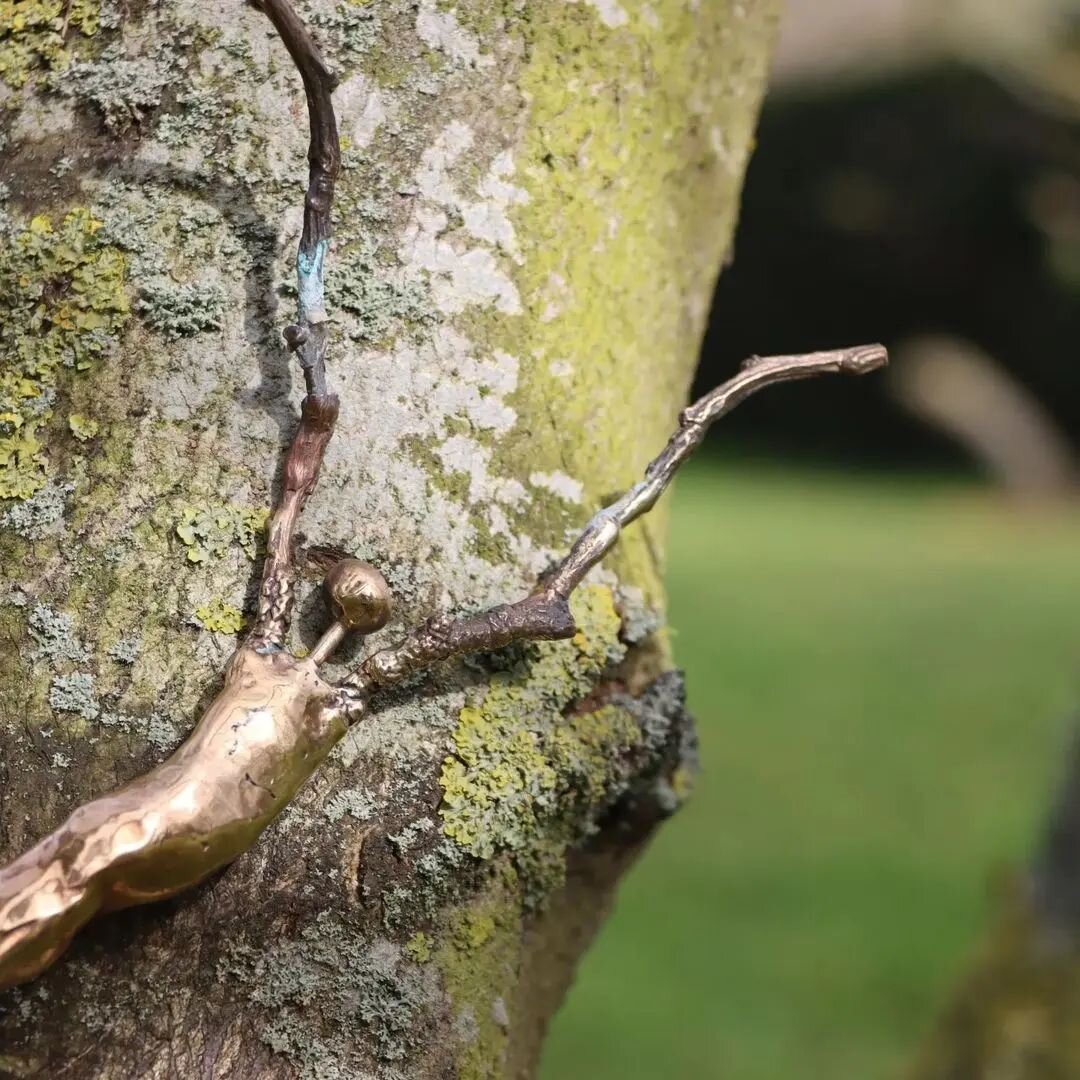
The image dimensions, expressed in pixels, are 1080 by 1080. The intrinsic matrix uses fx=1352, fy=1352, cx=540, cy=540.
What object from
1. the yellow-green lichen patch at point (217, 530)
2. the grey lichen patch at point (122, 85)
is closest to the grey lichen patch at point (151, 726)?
the yellow-green lichen patch at point (217, 530)

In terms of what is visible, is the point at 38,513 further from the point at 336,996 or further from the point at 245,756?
the point at 336,996

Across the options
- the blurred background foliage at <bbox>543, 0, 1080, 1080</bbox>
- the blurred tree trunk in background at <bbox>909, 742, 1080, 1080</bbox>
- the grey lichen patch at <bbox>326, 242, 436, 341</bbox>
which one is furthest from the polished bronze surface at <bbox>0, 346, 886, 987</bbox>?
the blurred background foliage at <bbox>543, 0, 1080, 1080</bbox>

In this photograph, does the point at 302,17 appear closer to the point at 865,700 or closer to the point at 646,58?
the point at 646,58

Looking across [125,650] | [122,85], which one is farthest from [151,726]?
[122,85]

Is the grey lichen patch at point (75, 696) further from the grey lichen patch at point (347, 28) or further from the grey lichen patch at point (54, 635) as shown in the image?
the grey lichen patch at point (347, 28)

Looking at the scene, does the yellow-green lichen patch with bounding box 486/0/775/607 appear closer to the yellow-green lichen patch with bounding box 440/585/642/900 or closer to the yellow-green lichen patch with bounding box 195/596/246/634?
the yellow-green lichen patch with bounding box 440/585/642/900

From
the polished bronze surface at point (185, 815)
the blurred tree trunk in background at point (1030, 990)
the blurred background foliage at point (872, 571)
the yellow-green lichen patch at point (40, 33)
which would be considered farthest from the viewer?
the blurred background foliage at point (872, 571)
